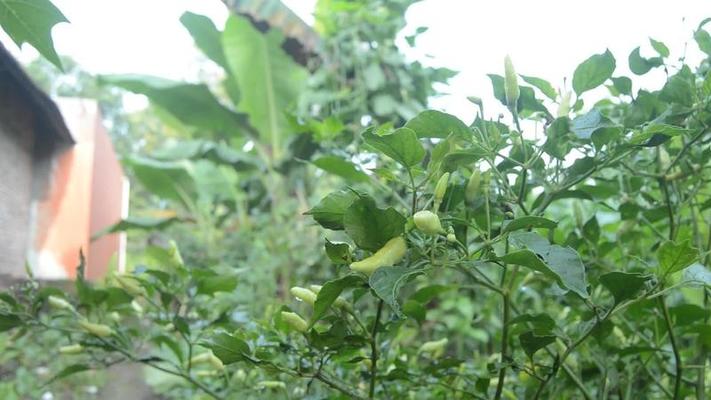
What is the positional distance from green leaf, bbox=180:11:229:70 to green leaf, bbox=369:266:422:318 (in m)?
2.03

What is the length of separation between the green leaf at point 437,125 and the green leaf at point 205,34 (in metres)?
1.93

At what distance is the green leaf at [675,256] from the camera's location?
1.61 ft

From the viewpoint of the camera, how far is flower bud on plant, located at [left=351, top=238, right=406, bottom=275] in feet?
1.49

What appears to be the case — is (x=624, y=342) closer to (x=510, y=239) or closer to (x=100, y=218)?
(x=510, y=239)

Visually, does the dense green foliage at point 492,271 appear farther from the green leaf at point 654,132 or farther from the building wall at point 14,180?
the building wall at point 14,180

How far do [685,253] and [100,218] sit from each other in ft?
5.10

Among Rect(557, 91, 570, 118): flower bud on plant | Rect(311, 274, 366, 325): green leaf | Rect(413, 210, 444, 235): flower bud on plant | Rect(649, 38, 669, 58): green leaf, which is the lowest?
Rect(311, 274, 366, 325): green leaf

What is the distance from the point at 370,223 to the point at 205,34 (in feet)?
6.89

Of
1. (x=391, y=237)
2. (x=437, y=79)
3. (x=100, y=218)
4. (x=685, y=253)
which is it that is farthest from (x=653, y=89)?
(x=100, y=218)

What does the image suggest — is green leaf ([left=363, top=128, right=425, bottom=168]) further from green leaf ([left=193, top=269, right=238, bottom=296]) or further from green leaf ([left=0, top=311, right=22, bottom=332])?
green leaf ([left=0, top=311, right=22, bottom=332])

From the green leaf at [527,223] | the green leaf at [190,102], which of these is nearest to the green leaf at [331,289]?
the green leaf at [527,223]

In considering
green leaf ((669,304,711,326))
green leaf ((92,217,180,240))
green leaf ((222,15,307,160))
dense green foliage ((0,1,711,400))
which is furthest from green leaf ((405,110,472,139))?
green leaf ((222,15,307,160))

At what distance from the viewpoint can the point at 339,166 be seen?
735 mm

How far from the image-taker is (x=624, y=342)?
2.68ft
